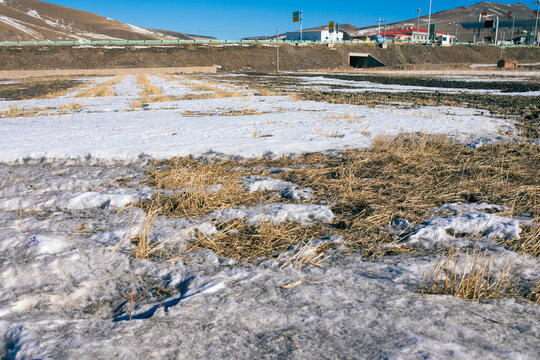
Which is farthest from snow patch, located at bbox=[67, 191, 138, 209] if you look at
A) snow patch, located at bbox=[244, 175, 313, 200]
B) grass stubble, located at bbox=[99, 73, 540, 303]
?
snow patch, located at bbox=[244, 175, 313, 200]

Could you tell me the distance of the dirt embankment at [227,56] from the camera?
181ft

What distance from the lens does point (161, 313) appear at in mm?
2074

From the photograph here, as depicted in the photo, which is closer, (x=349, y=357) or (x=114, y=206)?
(x=349, y=357)

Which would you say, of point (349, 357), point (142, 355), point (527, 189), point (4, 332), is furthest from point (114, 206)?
point (527, 189)

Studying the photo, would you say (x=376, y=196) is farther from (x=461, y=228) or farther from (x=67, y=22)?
(x=67, y=22)

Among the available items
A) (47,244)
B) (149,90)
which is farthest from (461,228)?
(149,90)

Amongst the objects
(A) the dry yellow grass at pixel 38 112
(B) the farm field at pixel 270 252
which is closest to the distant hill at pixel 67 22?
(A) the dry yellow grass at pixel 38 112

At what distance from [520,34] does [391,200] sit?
510 feet

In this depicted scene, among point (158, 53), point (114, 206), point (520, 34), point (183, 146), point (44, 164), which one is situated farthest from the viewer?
point (520, 34)

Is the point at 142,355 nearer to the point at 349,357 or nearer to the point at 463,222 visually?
the point at 349,357

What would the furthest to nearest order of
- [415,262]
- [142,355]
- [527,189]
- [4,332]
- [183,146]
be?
[183,146]
[527,189]
[415,262]
[4,332]
[142,355]

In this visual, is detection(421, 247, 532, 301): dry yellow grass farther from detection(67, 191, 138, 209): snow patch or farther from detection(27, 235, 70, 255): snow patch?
detection(67, 191, 138, 209): snow patch

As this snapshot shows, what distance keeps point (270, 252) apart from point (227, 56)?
6497 cm

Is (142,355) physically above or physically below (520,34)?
below
